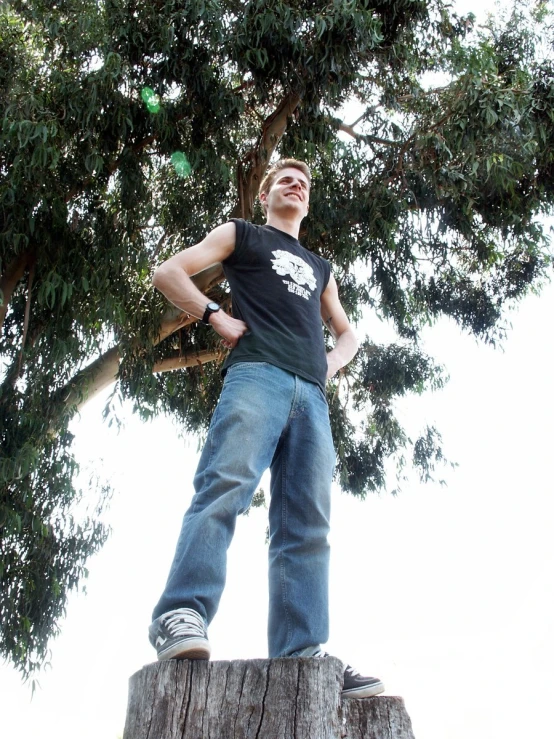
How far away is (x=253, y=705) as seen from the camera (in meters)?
1.43

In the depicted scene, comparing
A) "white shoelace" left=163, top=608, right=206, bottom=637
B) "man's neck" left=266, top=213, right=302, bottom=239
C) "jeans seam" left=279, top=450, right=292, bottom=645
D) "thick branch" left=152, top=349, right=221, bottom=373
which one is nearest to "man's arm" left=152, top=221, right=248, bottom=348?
"man's neck" left=266, top=213, right=302, bottom=239

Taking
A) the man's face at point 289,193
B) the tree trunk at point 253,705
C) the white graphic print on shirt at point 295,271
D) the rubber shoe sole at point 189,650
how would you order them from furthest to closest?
the man's face at point 289,193 < the white graphic print on shirt at point 295,271 < the rubber shoe sole at point 189,650 < the tree trunk at point 253,705

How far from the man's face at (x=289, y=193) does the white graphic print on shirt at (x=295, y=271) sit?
7.5 inches

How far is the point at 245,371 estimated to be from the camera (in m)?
2.00

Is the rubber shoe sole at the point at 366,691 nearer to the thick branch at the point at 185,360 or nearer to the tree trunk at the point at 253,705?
the tree trunk at the point at 253,705

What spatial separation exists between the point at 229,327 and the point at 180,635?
0.81 m

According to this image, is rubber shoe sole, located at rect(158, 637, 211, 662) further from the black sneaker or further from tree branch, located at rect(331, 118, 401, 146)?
tree branch, located at rect(331, 118, 401, 146)

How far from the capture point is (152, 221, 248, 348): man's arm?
2084 mm

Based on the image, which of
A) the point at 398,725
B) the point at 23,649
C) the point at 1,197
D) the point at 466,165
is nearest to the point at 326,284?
the point at 398,725

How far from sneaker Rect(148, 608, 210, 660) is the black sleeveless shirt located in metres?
0.67

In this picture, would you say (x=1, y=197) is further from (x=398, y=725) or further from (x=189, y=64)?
(x=398, y=725)

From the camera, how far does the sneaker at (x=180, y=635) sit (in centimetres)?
155

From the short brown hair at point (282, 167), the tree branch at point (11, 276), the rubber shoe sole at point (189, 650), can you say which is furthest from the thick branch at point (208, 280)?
the rubber shoe sole at point (189, 650)

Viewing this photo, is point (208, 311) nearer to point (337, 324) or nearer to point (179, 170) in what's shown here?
point (337, 324)
